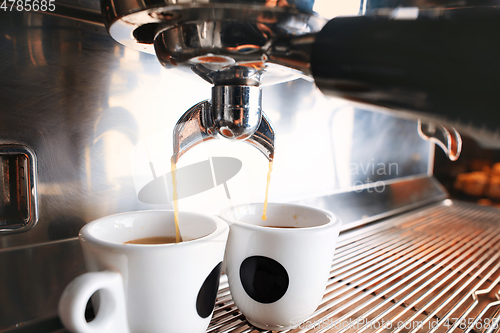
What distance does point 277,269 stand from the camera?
0.28m

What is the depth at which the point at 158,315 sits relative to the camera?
233 millimetres

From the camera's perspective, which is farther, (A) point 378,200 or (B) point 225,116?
(A) point 378,200

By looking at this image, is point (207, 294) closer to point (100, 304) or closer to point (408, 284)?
point (100, 304)

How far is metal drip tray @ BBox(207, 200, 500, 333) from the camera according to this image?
12.3 inches

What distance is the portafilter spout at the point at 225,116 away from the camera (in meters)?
0.26

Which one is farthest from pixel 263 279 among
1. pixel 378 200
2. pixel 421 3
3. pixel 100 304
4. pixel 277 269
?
pixel 378 200

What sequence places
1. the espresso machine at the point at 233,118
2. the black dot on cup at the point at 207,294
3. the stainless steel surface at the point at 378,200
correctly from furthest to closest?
1. the stainless steel surface at the point at 378,200
2. the black dot on cup at the point at 207,294
3. the espresso machine at the point at 233,118

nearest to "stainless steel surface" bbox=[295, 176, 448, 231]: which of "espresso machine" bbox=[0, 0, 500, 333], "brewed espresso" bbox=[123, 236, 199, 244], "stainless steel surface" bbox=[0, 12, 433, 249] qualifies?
"espresso machine" bbox=[0, 0, 500, 333]

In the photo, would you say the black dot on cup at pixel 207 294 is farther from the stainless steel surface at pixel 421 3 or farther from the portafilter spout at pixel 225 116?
the stainless steel surface at pixel 421 3

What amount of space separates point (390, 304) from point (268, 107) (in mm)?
291

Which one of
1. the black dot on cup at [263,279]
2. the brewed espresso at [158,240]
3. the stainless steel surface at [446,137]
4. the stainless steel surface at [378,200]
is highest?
the stainless steel surface at [446,137]

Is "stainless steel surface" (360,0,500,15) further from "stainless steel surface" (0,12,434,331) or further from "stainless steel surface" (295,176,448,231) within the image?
"stainless steel surface" (295,176,448,231)

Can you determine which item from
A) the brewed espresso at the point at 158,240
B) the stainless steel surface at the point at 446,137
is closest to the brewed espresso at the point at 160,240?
the brewed espresso at the point at 158,240

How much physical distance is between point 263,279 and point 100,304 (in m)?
0.12
